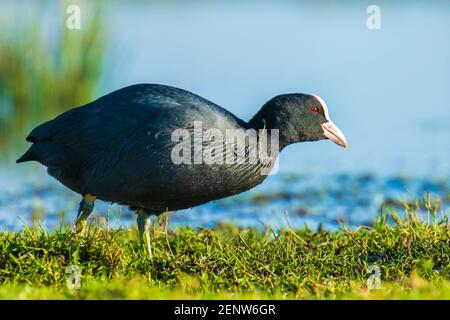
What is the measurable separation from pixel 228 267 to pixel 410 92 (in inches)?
344

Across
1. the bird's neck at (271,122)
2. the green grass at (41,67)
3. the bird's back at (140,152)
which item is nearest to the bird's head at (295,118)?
the bird's neck at (271,122)

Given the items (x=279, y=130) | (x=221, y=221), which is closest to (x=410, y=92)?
(x=221, y=221)

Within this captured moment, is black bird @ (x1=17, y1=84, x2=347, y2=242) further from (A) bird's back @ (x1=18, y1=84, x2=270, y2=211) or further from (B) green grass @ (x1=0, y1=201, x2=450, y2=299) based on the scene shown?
(B) green grass @ (x1=0, y1=201, x2=450, y2=299)

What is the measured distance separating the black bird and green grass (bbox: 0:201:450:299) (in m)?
0.33

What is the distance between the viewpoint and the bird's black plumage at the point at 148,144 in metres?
5.77

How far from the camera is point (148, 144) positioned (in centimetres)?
578

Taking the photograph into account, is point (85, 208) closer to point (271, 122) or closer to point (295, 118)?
point (271, 122)

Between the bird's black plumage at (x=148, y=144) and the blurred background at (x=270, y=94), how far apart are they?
40 cm

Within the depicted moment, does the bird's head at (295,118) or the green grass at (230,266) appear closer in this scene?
the green grass at (230,266)

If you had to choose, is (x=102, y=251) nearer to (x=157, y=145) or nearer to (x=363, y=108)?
(x=157, y=145)

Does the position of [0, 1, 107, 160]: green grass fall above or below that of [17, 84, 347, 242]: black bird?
above

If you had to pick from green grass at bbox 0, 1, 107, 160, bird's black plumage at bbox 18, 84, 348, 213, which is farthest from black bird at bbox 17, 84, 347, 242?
green grass at bbox 0, 1, 107, 160

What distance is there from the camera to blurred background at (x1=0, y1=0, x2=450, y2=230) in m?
8.75

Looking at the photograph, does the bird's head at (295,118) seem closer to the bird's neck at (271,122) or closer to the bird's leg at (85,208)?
the bird's neck at (271,122)
